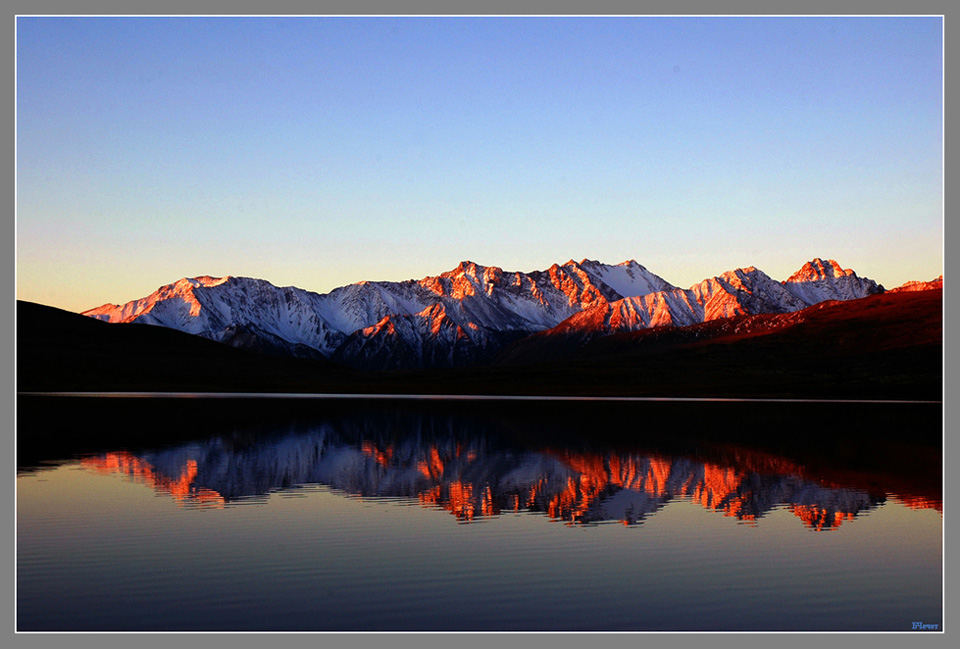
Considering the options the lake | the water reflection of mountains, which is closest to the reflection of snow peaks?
the water reflection of mountains

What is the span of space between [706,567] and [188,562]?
13549 millimetres

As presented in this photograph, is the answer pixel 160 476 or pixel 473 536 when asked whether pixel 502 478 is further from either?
pixel 160 476

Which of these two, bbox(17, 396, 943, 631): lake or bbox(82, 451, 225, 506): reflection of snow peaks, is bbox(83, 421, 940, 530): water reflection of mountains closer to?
bbox(82, 451, 225, 506): reflection of snow peaks

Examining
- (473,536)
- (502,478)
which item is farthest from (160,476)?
(473,536)

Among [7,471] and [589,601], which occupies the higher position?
[7,471]

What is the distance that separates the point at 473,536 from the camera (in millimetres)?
29391

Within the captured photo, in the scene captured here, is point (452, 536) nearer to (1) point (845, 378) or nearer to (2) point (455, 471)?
(2) point (455, 471)

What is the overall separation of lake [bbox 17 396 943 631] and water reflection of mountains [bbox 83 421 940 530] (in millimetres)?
202

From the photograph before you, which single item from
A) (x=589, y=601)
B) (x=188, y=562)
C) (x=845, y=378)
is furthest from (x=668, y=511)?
(x=845, y=378)

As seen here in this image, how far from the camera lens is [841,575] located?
24703 mm

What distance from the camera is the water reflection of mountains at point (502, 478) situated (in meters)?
35.8

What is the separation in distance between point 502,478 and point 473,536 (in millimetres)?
14420

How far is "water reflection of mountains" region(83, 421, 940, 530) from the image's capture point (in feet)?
118

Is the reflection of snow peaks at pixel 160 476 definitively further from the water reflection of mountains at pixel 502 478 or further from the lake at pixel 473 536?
the lake at pixel 473 536
